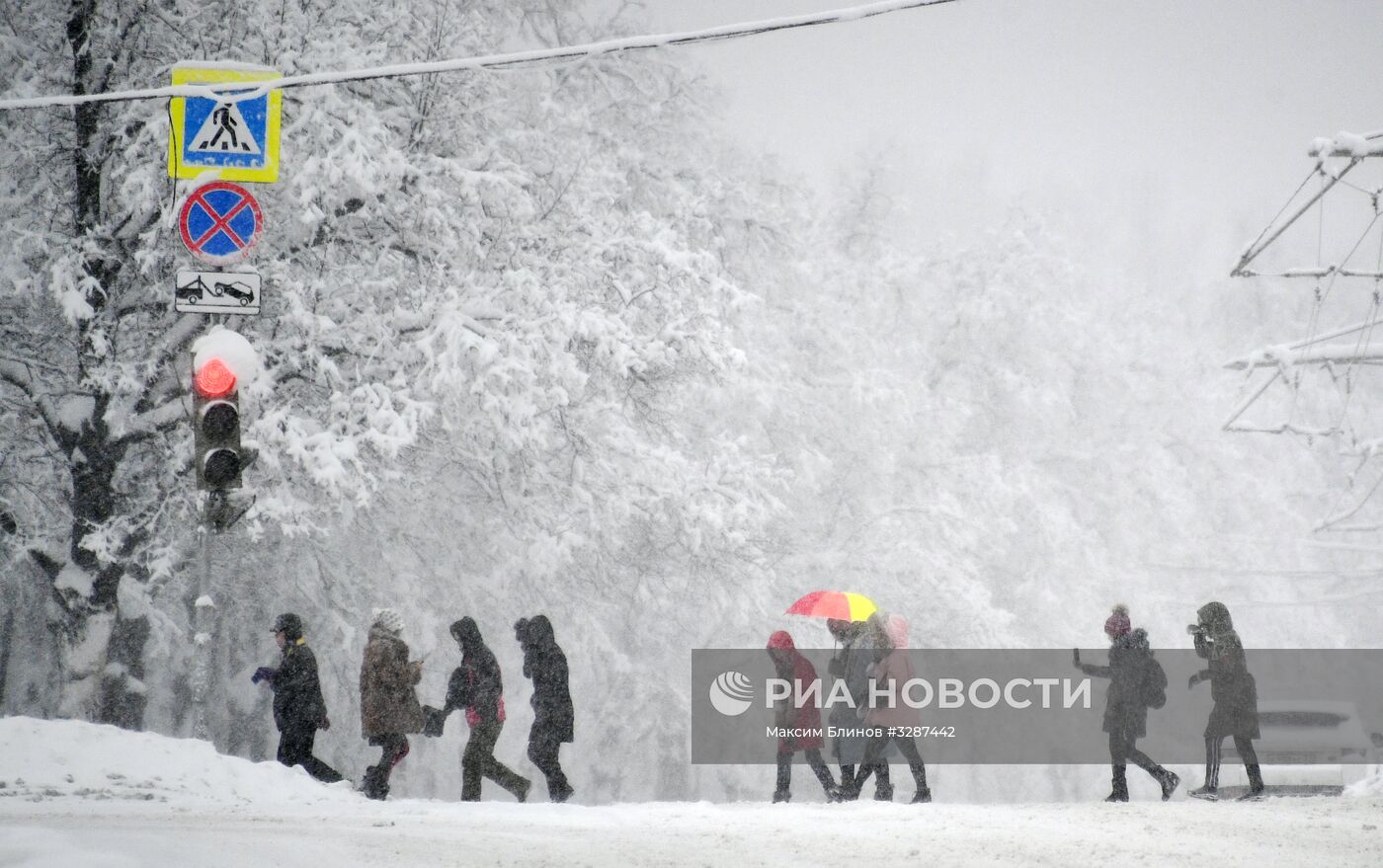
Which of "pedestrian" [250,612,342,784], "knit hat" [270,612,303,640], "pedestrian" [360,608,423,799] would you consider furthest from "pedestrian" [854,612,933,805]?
"knit hat" [270,612,303,640]

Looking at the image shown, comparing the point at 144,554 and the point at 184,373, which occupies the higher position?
the point at 184,373

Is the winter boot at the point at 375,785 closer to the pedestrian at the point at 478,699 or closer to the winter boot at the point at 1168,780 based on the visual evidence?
the pedestrian at the point at 478,699

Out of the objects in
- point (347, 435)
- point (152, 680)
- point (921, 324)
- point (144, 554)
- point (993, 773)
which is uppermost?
point (921, 324)

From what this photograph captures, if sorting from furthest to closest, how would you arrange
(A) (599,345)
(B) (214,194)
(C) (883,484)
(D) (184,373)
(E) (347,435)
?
(C) (883,484) < (A) (599,345) < (E) (347,435) < (D) (184,373) < (B) (214,194)

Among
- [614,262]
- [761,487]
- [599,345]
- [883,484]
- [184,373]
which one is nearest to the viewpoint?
[184,373]

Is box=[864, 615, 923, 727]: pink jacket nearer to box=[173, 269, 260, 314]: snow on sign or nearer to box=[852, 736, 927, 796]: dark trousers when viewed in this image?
box=[852, 736, 927, 796]: dark trousers

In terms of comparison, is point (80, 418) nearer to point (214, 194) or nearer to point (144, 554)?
point (144, 554)

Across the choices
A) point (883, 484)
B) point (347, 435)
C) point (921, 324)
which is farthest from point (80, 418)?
point (921, 324)

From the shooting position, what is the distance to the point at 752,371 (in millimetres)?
22812

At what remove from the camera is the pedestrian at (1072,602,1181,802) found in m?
11.0

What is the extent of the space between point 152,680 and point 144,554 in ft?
24.9

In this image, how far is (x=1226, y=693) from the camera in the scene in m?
11.1

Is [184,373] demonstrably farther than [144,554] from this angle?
No

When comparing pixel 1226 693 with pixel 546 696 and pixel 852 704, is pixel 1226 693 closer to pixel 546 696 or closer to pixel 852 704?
pixel 852 704
